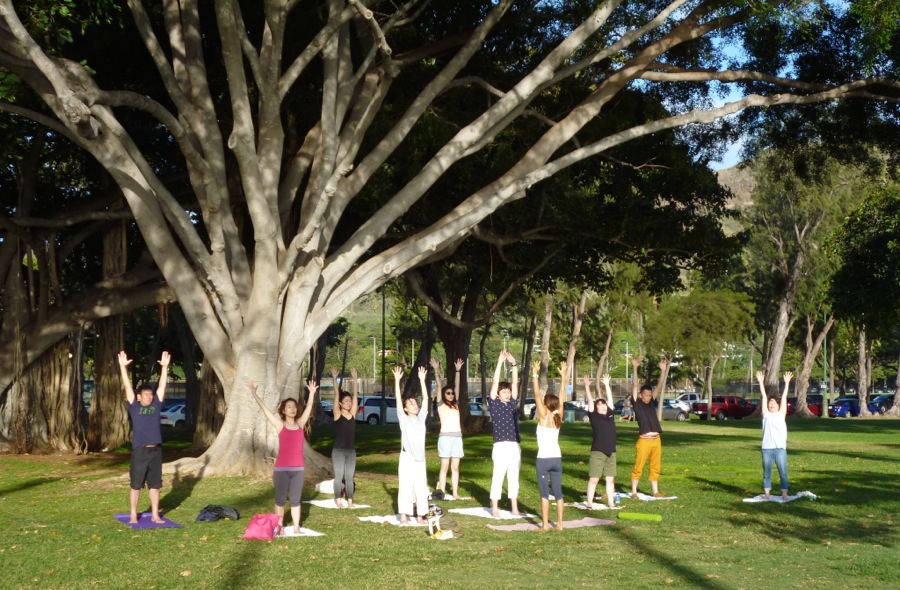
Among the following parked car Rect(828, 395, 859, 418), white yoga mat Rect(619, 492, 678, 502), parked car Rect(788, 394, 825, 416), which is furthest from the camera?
parked car Rect(828, 395, 859, 418)

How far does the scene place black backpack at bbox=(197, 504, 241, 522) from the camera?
13.0 m

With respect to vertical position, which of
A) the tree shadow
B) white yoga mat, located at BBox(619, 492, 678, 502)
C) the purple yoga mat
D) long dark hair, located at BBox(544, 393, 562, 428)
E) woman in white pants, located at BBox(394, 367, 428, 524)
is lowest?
the purple yoga mat

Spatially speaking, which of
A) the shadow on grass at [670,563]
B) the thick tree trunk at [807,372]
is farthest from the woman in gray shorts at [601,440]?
the thick tree trunk at [807,372]

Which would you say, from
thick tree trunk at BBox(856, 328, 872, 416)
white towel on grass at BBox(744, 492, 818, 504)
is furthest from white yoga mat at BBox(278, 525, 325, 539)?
thick tree trunk at BBox(856, 328, 872, 416)

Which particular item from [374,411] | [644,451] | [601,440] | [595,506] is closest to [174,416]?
[374,411]

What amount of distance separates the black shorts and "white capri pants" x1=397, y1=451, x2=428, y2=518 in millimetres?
2716

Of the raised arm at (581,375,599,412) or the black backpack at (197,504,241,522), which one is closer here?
the black backpack at (197,504,241,522)

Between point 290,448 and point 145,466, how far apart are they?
5.82 feet

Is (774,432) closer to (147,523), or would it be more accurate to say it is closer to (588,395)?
(588,395)

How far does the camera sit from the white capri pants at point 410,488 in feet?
42.3

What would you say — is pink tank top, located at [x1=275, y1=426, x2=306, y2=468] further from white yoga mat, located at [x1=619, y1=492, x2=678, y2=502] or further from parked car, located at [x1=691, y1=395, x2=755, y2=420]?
parked car, located at [x1=691, y1=395, x2=755, y2=420]

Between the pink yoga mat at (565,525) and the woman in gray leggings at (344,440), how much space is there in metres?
2.29

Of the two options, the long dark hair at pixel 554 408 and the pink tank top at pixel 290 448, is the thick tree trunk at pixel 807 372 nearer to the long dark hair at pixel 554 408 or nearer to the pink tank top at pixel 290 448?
the long dark hair at pixel 554 408

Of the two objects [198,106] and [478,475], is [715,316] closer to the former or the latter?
[478,475]
